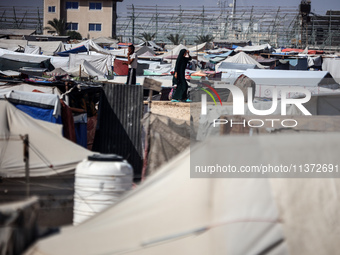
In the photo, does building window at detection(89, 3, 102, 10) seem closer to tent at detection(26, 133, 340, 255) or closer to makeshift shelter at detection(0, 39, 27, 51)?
makeshift shelter at detection(0, 39, 27, 51)

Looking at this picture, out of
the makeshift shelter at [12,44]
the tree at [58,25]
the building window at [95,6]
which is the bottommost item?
the makeshift shelter at [12,44]

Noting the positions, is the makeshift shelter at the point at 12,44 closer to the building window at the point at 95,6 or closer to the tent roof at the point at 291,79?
the tent roof at the point at 291,79

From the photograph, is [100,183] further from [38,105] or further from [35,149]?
[38,105]

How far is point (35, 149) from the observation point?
6484mm

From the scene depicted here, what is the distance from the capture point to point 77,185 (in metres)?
5.42

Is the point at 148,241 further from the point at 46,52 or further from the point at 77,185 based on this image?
the point at 46,52

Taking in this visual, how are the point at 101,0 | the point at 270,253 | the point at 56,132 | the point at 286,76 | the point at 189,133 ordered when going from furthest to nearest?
the point at 101,0
the point at 286,76
the point at 189,133
the point at 56,132
the point at 270,253

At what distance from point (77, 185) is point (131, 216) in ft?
5.54

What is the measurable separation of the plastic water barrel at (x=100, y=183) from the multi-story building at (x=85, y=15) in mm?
66823

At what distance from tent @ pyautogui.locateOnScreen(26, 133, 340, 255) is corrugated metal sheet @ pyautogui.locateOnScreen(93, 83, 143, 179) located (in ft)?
17.2

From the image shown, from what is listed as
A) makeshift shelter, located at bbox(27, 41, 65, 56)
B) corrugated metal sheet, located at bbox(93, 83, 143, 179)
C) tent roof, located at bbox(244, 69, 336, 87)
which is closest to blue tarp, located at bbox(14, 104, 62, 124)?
corrugated metal sheet, located at bbox(93, 83, 143, 179)

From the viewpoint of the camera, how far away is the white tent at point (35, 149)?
6.45 meters

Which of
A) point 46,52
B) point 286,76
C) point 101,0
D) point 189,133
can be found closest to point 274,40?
point 101,0

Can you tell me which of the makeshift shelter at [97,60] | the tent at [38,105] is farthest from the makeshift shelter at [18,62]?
the tent at [38,105]
